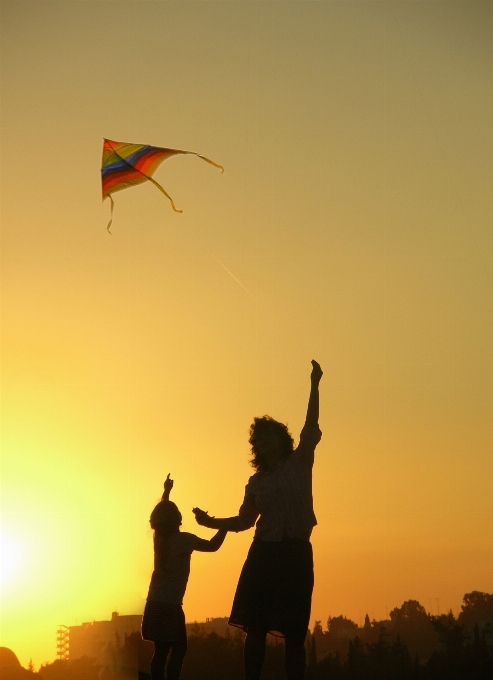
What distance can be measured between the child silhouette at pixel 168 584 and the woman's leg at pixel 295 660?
96 cm

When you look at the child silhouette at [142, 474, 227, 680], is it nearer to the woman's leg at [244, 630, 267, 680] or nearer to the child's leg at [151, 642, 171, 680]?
the child's leg at [151, 642, 171, 680]

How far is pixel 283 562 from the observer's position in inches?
186

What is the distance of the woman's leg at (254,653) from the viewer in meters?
4.62

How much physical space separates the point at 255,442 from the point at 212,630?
187 cm

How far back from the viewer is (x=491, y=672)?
5.66 m

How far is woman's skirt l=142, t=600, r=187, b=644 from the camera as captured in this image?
5477 mm

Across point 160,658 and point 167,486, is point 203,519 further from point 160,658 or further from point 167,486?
point 160,658

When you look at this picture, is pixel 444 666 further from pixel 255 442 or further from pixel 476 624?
pixel 255 442

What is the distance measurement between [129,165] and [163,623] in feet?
15.0

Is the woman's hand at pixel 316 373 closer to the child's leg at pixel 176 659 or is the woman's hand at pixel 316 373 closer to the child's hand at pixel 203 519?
the child's hand at pixel 203 519

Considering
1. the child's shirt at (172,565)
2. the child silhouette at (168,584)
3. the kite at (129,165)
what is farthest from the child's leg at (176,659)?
the kite at (129,165)

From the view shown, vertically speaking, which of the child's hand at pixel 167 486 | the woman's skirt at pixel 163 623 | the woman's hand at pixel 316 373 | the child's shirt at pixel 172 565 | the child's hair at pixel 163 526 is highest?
the woman's hand at pixel 316 373

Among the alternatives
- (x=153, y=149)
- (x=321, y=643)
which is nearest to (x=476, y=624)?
(x=321, y=643)

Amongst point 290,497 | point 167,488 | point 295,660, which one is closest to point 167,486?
point 167,488
